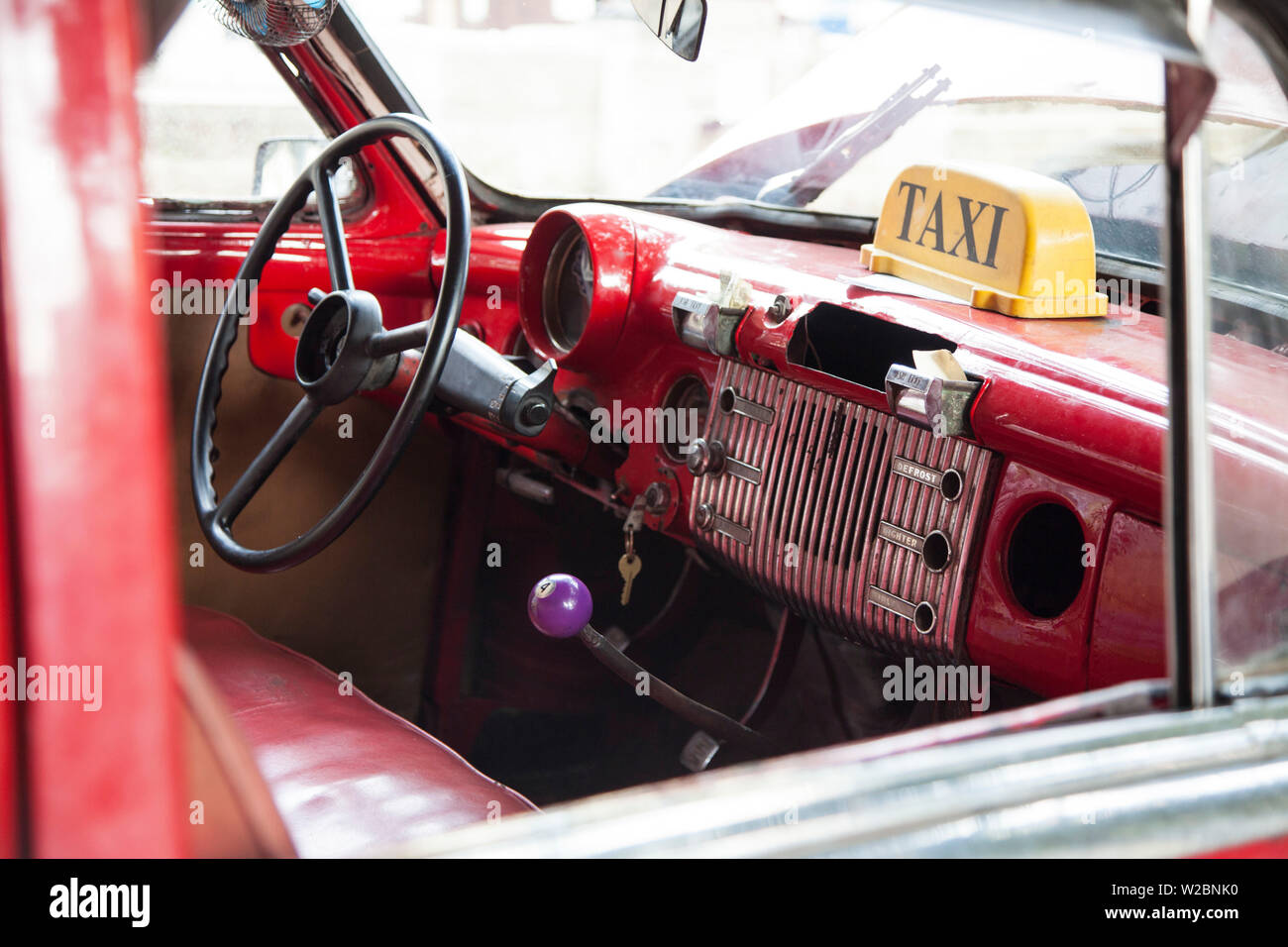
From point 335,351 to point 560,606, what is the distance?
19.1 inches

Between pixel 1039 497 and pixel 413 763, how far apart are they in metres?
0.85

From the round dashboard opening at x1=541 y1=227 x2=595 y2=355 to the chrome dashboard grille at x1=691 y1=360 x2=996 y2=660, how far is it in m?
0.36

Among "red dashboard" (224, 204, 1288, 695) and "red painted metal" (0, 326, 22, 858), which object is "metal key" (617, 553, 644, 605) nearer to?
"red dashboard" (224, 204, 1288, 695)

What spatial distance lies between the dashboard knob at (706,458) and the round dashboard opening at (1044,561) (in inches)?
20.5

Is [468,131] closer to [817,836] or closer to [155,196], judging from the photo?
[155,196]

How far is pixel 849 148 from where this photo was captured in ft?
7.07

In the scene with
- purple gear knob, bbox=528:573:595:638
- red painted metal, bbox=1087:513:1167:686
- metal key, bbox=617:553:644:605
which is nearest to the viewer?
red painted metal, bbox=1087:513:1167:686

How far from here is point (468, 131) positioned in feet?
8.15

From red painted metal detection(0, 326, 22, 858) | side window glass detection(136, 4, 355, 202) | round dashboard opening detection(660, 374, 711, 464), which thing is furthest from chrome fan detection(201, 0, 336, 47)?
red painted metal detection(0, 326, 22, 858)

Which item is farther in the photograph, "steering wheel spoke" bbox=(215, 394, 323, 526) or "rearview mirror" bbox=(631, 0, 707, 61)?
"steering wheel spoke" bbox=(215, 394, 323, 526)

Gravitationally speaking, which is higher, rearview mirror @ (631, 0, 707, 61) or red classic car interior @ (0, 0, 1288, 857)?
rearview mirror @ (631, 0, 707, 61)

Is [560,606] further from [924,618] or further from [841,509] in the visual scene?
[924,618]

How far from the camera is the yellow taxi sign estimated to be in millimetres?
1490
